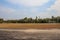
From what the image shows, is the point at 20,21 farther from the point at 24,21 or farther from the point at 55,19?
the point at 55,19

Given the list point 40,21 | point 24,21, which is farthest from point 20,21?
point 40,21

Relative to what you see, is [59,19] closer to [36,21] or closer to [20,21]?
[36,21]

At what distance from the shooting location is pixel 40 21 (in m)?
48.1

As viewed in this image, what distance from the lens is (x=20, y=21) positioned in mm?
46844

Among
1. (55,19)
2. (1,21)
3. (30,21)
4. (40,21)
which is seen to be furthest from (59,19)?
(1,21)

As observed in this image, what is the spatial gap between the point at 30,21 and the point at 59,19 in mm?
8459

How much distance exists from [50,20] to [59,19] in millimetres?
3237

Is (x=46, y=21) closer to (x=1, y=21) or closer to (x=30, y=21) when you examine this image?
(x=30, y=21)

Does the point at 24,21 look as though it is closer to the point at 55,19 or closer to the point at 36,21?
the point at 36,21

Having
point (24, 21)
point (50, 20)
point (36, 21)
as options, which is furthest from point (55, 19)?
point (24, 21)

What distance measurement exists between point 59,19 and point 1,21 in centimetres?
1713

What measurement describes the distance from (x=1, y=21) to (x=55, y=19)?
1604cm

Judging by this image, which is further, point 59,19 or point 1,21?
point 1,21

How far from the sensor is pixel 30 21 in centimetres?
4869
